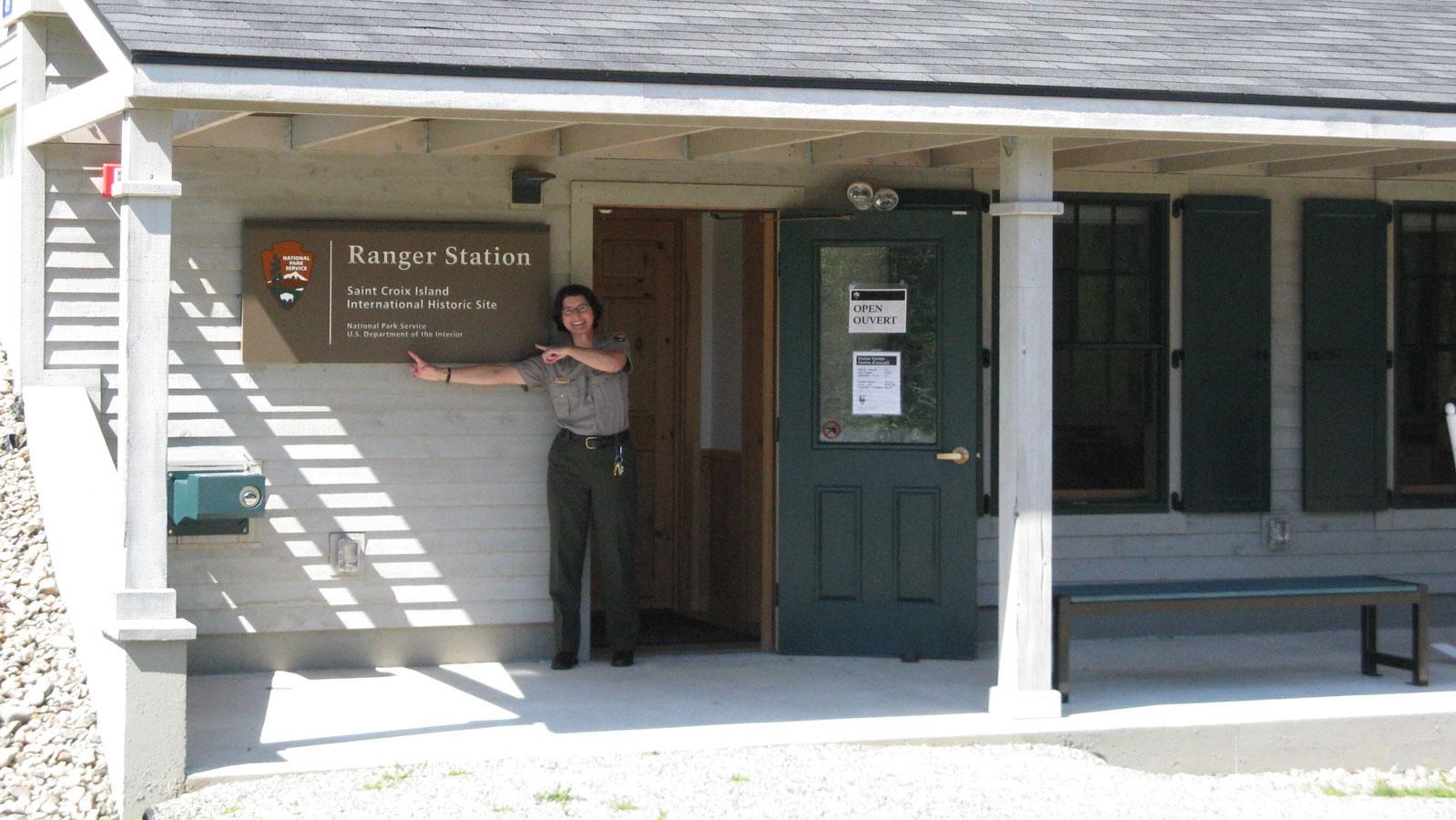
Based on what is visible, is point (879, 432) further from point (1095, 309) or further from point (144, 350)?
point (144, 350)

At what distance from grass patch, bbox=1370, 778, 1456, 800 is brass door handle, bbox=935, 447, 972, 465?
7.76 feet

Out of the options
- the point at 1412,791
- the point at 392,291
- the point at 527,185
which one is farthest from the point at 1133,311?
the point at 392,291

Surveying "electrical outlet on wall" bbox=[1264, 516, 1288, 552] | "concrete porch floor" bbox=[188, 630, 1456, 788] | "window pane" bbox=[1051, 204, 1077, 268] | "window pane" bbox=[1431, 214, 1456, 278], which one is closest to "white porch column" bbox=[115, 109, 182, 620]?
"concrete porch floor" bbox=[188, 630, 1456, 788]

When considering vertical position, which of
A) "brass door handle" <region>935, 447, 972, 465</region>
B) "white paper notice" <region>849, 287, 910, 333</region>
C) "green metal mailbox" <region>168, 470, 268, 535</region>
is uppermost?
"white paper notice" <region>849, 287, 910, 333</region>

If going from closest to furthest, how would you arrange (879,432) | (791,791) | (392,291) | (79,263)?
(791,791) < (79,263) < (392,291) < (879,432)

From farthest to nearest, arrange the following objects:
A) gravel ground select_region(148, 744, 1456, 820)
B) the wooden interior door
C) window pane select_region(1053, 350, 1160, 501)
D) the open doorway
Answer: the wooden interior door, the open doorway, window pane select_region(1053, 350, 1160, 501), gravel ground select_region(148, 744, 1456, 820)

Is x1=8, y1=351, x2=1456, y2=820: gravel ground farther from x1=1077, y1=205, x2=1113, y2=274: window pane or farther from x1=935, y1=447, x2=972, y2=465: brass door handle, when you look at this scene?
x1=1077, y1=205, x2=1113, y2=274: window pane

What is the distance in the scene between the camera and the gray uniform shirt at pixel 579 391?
7836 mm

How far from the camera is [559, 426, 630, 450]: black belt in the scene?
7875 mm

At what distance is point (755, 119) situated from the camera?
242 inches

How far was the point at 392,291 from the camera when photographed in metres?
7.79

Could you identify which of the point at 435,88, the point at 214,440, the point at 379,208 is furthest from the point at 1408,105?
the point at 214,440

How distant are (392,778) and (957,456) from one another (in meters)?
3.37

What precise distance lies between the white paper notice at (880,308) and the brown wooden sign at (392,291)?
5.01 ft
